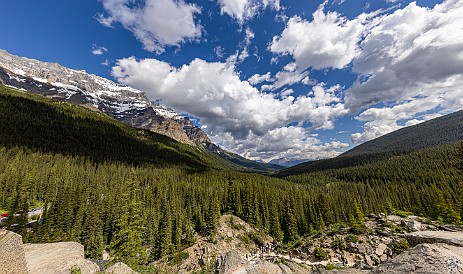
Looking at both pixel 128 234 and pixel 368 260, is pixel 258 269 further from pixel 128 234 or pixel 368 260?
pixel 368 260

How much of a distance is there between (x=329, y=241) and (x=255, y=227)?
139 feet

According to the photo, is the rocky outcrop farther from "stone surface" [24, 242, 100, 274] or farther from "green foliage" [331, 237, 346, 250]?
"green foliage" [331, 237, 346, 250]

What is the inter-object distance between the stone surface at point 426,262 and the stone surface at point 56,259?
22922mm

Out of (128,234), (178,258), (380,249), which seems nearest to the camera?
(128,234)

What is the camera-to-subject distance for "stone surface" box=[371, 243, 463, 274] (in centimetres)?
869

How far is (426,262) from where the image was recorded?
31.2 feet

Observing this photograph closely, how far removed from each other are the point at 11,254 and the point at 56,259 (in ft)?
30.5

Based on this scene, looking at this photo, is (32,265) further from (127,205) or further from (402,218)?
(402,218)

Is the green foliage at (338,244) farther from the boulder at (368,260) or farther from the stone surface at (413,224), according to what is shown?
the stone surface at (413,224)

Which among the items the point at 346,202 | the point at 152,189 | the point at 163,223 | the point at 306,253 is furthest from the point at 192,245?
the point at 346,202

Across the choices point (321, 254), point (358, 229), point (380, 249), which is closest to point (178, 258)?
point (321, 254)

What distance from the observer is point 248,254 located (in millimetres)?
73438

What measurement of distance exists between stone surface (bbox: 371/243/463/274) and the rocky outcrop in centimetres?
2118

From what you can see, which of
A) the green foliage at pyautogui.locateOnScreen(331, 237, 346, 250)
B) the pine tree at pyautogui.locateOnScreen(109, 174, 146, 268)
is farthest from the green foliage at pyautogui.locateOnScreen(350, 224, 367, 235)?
the pine tree at pyautogui.locateOnScreen(109, 174, 146, 268)
